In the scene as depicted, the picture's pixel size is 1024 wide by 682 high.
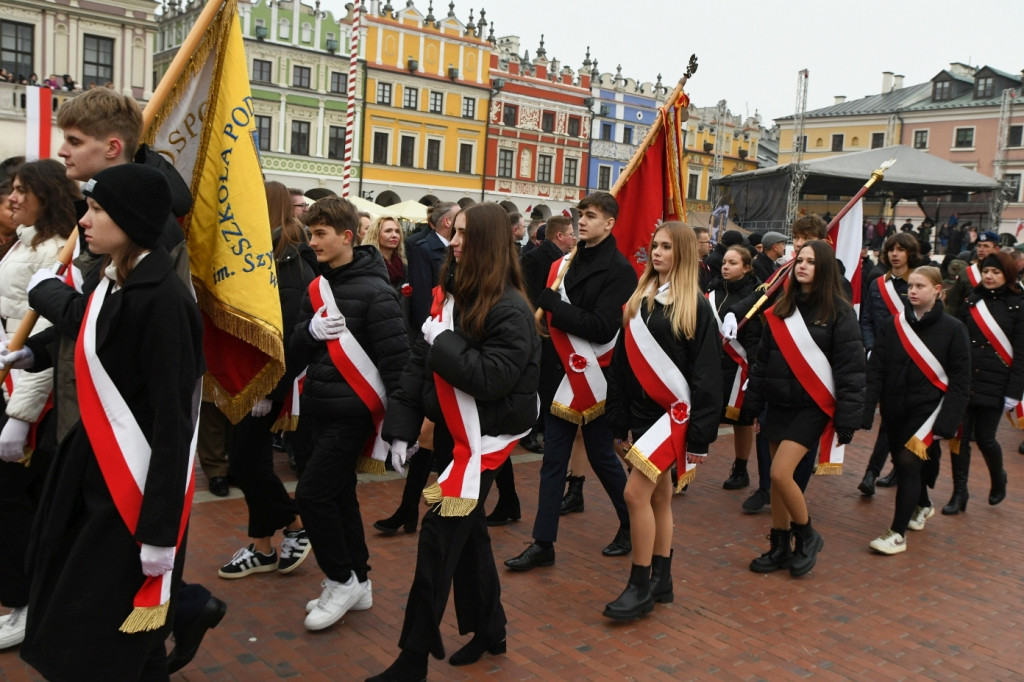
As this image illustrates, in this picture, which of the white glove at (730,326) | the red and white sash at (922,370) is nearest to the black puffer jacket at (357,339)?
the white glove at (730,326)

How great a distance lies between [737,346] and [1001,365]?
227 centimetres

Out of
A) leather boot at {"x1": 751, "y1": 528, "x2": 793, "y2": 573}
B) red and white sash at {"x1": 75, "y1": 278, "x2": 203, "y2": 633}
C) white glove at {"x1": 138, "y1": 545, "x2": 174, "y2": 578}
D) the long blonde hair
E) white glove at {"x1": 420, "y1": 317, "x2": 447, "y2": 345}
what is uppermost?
the long blonde hair

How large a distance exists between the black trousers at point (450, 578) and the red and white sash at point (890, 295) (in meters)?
5.57

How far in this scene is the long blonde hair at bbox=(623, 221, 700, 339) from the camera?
493cm

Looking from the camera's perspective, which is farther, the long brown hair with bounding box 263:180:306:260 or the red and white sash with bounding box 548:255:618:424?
the red and white sash with bounding box 548:255:618:424

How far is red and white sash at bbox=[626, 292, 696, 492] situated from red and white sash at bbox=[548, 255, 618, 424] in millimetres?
571

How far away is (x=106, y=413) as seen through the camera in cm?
291

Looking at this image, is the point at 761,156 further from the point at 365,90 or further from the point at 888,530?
the point at 888,530

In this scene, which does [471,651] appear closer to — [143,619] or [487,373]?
[487,373]

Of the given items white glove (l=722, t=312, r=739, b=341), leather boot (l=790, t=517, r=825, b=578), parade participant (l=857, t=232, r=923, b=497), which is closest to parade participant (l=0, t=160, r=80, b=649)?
leather boot (l=790, t=517, r=825, b=578)

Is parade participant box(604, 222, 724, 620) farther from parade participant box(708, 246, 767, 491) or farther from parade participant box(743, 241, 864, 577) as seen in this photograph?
parade participant box(708, 246, 767, 491)

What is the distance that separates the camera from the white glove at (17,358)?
3424 millimetres

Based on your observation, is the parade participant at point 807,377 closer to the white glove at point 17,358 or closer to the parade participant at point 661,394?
the parade participant at point 661,394

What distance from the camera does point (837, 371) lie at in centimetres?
560
